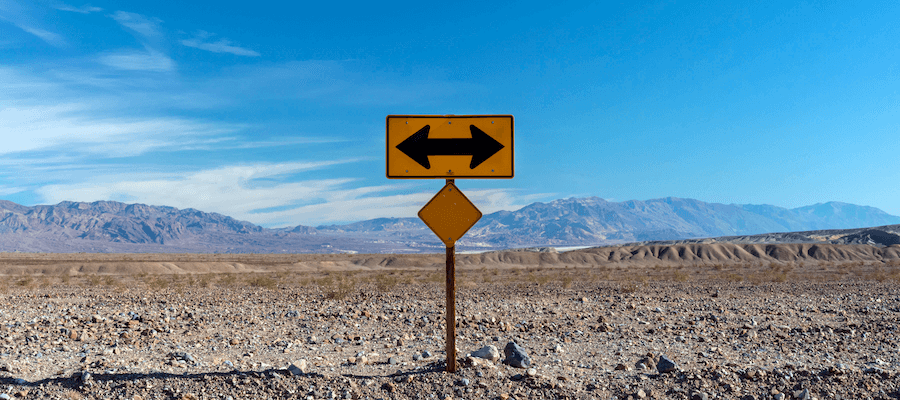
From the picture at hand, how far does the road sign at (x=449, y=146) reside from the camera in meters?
6.09

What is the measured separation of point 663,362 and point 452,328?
2.62 m

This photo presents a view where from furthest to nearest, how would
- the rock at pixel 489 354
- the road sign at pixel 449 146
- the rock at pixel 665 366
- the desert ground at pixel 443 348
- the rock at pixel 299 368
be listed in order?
the rock at pixel 489 354
the rock at pixel 665 366
the rock at pixel 299 368
the road sign at pixel 449 146
the desert ground at pixel 443 348

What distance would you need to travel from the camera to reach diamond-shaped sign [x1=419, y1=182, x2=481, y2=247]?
6.09m

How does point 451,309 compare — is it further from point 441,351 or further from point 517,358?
point 441,351

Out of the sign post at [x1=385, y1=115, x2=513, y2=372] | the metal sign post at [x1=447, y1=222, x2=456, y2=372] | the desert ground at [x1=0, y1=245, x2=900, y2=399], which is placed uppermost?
the sign post at [x1=385, y1=115, x2=513, y2=372]

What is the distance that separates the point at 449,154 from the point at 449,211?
63 centimetres

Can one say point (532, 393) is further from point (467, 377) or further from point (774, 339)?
point (774, 339)

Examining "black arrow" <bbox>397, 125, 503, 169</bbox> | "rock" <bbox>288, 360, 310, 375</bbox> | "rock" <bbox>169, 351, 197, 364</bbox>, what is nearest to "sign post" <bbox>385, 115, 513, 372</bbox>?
"black arrow" <bbox>397, 125, 503, 169</bbox>

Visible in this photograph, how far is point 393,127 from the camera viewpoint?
6.13m

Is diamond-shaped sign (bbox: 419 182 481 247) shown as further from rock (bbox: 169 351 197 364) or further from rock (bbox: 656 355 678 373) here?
rock (bbox: 169 351 197 364)

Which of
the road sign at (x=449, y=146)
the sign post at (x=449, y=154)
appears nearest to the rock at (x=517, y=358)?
the sign post at (x=449, y=154)

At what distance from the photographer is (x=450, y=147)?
6.14m

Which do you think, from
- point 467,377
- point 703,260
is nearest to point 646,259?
point 703,260

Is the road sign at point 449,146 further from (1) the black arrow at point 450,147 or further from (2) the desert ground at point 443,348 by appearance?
(2) the desert ground at point 443,348
